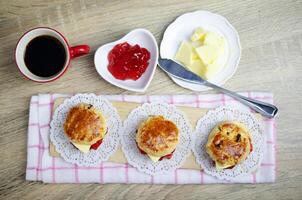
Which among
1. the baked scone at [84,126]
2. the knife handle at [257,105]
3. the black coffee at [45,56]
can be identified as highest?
the black coffee at [45,56]

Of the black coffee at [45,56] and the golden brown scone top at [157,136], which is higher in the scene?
the black coffee at [45,56]

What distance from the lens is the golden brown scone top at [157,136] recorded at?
1.62 m

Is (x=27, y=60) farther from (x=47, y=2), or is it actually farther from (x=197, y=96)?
(x=197, y=96)

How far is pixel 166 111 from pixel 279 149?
1.66ft

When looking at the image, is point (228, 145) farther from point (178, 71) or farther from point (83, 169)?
point (83, 169)

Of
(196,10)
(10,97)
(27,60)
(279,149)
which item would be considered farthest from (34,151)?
(279,149)

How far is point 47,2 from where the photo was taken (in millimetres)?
1771

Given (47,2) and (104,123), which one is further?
(47,2)

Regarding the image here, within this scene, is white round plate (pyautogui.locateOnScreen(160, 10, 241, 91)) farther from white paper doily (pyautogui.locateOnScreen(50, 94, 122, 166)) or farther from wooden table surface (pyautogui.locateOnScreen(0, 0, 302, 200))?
white paper doily (pyautogui.locateOnScreen(50, 94, 122, 166))

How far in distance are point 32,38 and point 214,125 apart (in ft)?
2.72

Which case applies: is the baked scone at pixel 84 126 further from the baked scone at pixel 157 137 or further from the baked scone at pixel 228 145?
the baked scone at pixel 228 145

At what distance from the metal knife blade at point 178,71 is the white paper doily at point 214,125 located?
0.15 meters

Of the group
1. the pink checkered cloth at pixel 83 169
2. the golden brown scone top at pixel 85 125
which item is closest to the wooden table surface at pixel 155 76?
the pink checkered cloth at pixel 83 169

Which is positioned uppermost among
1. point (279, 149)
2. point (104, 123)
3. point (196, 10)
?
point (196, 10)
